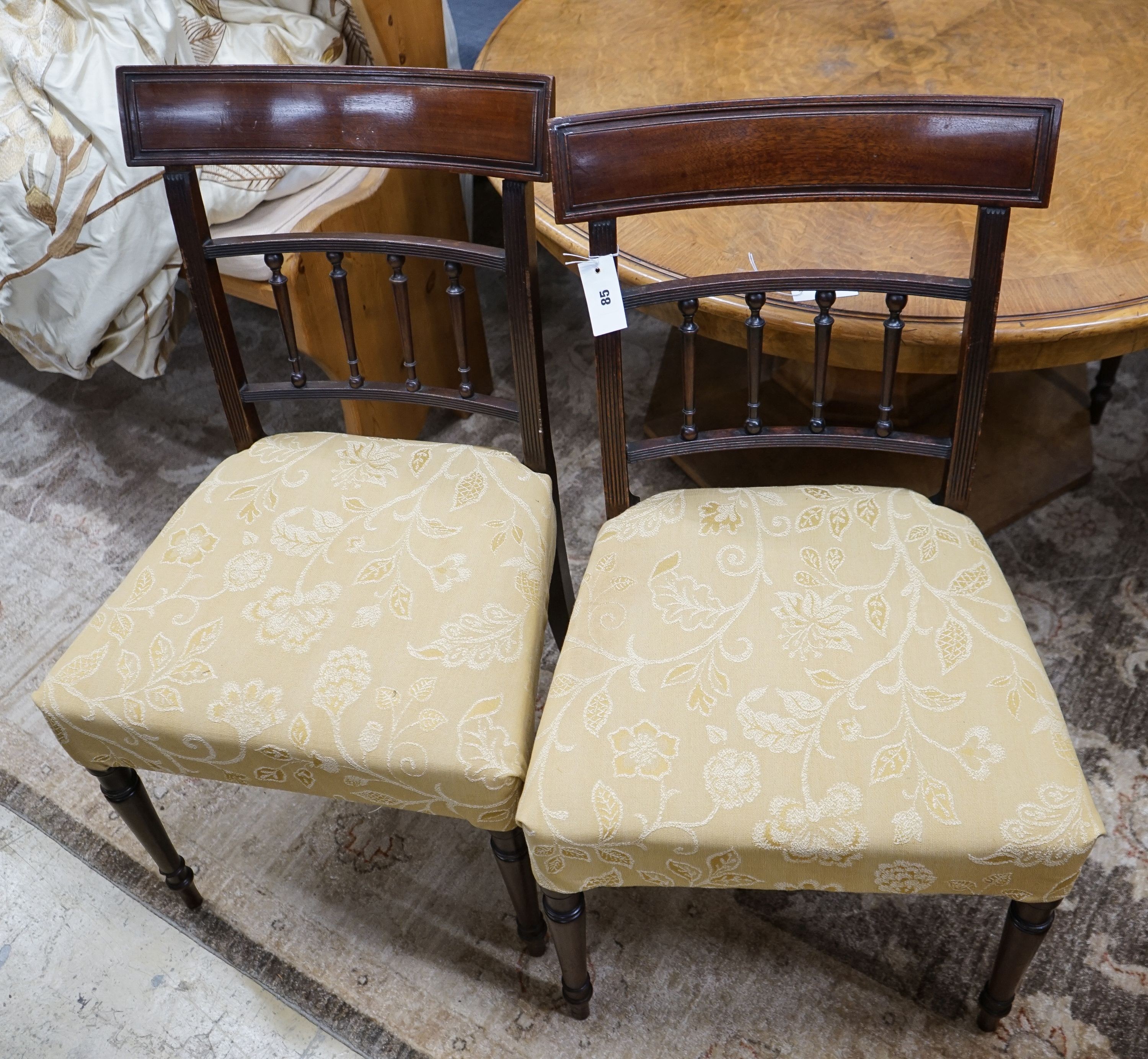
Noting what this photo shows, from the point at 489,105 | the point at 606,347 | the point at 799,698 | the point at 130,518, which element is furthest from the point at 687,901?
the point at 130,518

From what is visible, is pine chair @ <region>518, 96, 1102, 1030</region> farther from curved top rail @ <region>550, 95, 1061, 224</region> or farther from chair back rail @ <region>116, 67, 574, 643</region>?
chair back rail @ <region>116, 67, 574, 643</region>

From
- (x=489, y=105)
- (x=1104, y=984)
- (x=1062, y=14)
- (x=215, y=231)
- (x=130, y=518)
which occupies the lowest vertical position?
(x=1104, y=984)

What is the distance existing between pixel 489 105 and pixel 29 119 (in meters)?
0.92

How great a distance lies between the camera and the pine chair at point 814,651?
882 millimetres

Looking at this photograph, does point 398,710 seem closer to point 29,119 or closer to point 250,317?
point 29,119

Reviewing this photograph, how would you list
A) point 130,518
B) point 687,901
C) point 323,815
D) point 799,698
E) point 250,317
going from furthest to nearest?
point 250,317 → point 130,518 → point 323,815 → point 687,901 → point 799,698

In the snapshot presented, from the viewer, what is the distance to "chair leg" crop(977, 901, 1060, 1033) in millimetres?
964

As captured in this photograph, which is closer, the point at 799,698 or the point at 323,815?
the point at 799,698

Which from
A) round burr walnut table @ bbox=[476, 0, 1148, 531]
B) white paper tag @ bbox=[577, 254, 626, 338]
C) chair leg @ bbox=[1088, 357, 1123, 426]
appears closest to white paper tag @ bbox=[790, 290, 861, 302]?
round burr walnut table @ bbox=[476, 0, 1148, 531]

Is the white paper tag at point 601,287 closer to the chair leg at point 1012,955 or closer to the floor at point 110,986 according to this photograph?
the chair leg at point 1012,955

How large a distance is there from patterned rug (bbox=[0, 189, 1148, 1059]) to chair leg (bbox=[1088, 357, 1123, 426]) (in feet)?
0.44

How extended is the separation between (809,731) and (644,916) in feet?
1.61

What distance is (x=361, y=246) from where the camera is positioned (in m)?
1.12

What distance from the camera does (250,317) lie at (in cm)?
223
